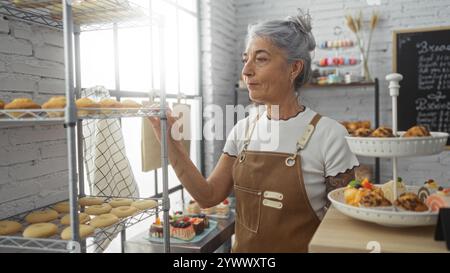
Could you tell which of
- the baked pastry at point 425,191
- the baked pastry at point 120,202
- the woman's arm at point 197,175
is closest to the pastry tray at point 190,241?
the woman's arm at point 197,175

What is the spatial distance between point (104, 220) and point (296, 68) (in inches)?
38.3

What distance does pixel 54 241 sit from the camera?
1137 mm

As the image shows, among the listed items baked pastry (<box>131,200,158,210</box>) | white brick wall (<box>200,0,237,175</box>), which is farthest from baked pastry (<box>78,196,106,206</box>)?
white brick wall (<box>200,0,237,175</box>)

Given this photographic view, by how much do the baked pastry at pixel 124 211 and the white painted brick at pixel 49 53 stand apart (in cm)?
69

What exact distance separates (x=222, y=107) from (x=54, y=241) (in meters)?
3.04

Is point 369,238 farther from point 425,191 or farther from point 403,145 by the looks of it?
point 425,191

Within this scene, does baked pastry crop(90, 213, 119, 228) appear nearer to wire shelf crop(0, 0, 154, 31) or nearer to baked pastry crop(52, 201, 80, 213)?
baked pastry crop(52, 201, 80, 213)

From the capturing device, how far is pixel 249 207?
5.38 feet

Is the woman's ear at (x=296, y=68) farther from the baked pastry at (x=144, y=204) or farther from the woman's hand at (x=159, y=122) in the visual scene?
the baked pastry at (x=144, y=204)

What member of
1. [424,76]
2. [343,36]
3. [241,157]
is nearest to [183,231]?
[241,157]

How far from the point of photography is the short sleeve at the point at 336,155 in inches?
59.5

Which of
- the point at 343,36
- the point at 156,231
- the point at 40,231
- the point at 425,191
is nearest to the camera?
the point at 425,191
